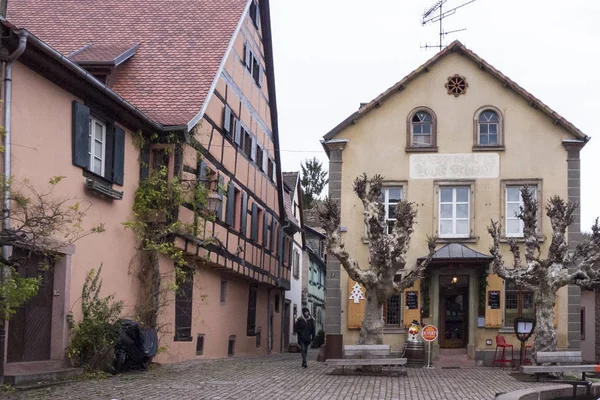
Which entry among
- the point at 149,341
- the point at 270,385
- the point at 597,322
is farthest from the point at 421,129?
the point at 270,385

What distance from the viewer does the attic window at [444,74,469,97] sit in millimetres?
28234

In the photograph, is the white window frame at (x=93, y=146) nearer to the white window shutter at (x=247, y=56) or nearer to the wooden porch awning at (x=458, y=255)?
the white window shutter at (x=247, y=56)

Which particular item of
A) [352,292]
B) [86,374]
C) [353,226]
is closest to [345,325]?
[352,292]

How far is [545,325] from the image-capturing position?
21.4 metres

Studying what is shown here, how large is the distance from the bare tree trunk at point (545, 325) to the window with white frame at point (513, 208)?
5699mm

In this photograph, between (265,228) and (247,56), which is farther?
(265,228)

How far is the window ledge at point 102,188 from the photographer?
17.5 meters

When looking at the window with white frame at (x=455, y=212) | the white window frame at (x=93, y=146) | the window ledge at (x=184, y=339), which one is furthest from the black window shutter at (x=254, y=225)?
the white window frame at (x=93, y=146)

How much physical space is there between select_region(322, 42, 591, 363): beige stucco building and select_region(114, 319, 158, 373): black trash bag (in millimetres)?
9718

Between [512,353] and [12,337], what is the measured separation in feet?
53.1

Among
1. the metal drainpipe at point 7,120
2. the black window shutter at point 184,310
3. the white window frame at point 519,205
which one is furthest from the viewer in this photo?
the white window frame at point 519,205

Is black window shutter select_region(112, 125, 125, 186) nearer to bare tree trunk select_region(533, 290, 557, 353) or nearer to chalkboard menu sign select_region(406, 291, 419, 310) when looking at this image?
bare tree trunk select_region(533, 290, 557, 353)

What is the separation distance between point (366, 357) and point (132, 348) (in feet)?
18.6

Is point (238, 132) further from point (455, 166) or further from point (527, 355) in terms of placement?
point (527, 355)
